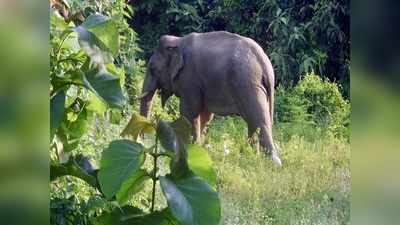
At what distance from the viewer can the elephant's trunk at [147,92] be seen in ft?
6.25

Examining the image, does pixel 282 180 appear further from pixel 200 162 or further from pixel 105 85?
pixel 105 85

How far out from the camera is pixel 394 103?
0.56 m

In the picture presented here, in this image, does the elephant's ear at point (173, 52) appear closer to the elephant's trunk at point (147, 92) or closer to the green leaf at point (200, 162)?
the elephant's trunk at point (147, 92)

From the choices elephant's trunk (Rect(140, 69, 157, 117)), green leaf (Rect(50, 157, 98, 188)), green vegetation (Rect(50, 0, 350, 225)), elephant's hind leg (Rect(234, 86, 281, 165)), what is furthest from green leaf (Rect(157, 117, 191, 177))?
elephant's hind leg (Rect(234, 86, 281, 165))

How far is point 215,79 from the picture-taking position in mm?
2252

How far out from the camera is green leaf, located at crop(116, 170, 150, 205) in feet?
3.12

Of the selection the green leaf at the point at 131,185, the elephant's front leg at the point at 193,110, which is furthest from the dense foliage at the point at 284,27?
the green leaf at the point at 131,185

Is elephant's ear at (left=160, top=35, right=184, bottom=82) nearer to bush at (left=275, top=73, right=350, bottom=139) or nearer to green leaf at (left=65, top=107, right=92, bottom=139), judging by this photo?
bush at (left=275, top=73, right=350, bottom=139)

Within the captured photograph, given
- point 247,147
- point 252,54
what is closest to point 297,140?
point 247,147

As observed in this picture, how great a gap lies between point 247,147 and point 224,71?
0.27 meters

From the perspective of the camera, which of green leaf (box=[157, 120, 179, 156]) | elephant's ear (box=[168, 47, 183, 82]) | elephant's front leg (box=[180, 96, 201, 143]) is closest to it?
green leaf (box=[157, 120, 179, 156])

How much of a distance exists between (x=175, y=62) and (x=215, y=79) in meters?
0.15

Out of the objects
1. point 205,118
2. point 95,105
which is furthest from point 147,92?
point 95,105

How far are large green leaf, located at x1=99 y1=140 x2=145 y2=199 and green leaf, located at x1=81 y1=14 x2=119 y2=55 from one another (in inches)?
5.3
